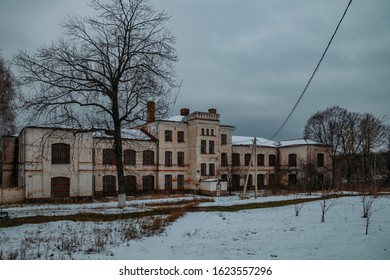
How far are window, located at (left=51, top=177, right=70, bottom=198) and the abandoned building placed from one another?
0.11 feet

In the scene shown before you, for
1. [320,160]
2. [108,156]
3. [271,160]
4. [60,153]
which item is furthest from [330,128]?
[60,153]

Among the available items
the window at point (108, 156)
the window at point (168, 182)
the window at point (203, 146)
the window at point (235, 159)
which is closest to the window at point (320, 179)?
the window at point (235, 159)

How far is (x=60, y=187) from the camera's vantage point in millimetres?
20062

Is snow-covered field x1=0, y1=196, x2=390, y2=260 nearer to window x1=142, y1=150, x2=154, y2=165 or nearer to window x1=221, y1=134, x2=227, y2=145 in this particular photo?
window x1=142, y1=150, x2=154, y2=165

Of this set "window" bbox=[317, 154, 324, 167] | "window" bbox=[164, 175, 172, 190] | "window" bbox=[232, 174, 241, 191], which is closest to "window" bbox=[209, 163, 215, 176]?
"window" bbox=[232, 174, 241, 191]

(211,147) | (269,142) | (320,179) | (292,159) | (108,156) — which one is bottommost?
(320,179)

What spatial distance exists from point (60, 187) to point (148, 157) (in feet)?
25.4

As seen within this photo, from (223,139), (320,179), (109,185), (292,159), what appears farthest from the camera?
(292,159)

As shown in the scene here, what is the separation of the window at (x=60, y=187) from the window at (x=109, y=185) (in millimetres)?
2970

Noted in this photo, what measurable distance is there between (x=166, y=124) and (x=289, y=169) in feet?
51.6

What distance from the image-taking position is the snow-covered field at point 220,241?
518 cm

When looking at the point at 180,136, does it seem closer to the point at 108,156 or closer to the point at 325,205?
the point at 108,156

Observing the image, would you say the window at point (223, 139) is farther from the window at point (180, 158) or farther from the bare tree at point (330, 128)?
the bare tree at point (330, 128)

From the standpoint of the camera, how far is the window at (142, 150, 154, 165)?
2496 cm
